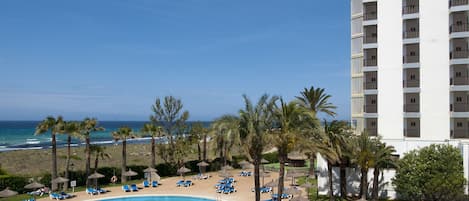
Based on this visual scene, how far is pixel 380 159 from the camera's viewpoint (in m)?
26.5

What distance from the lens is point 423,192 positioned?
26219 millimetres

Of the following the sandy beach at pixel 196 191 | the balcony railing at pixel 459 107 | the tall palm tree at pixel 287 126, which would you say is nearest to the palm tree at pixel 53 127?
the sandy beach at pixel 196 191

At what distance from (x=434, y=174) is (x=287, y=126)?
10113mm

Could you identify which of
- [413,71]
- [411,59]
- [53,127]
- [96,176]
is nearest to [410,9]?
[411,59]

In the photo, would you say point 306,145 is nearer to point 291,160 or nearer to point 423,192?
point 423,192

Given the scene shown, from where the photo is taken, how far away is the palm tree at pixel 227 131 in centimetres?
2370

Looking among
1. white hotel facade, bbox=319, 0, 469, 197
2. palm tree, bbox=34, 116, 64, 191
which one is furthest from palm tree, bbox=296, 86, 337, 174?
palm tree, bbox=34, 116, 64, 191

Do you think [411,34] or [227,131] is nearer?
[227,131]

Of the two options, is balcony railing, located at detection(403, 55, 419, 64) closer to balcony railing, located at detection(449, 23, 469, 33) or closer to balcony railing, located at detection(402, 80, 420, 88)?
balcony railing, located at detection(402, 80, 420, 88)

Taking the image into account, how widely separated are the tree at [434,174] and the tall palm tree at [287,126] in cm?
782

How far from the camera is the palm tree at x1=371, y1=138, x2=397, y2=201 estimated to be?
26.5 metres

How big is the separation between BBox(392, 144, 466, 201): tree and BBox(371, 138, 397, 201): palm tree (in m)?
0.98

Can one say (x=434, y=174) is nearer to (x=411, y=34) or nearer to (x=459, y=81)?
(x=459, y=81)

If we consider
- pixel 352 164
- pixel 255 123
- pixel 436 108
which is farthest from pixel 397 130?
pixel 255 123
